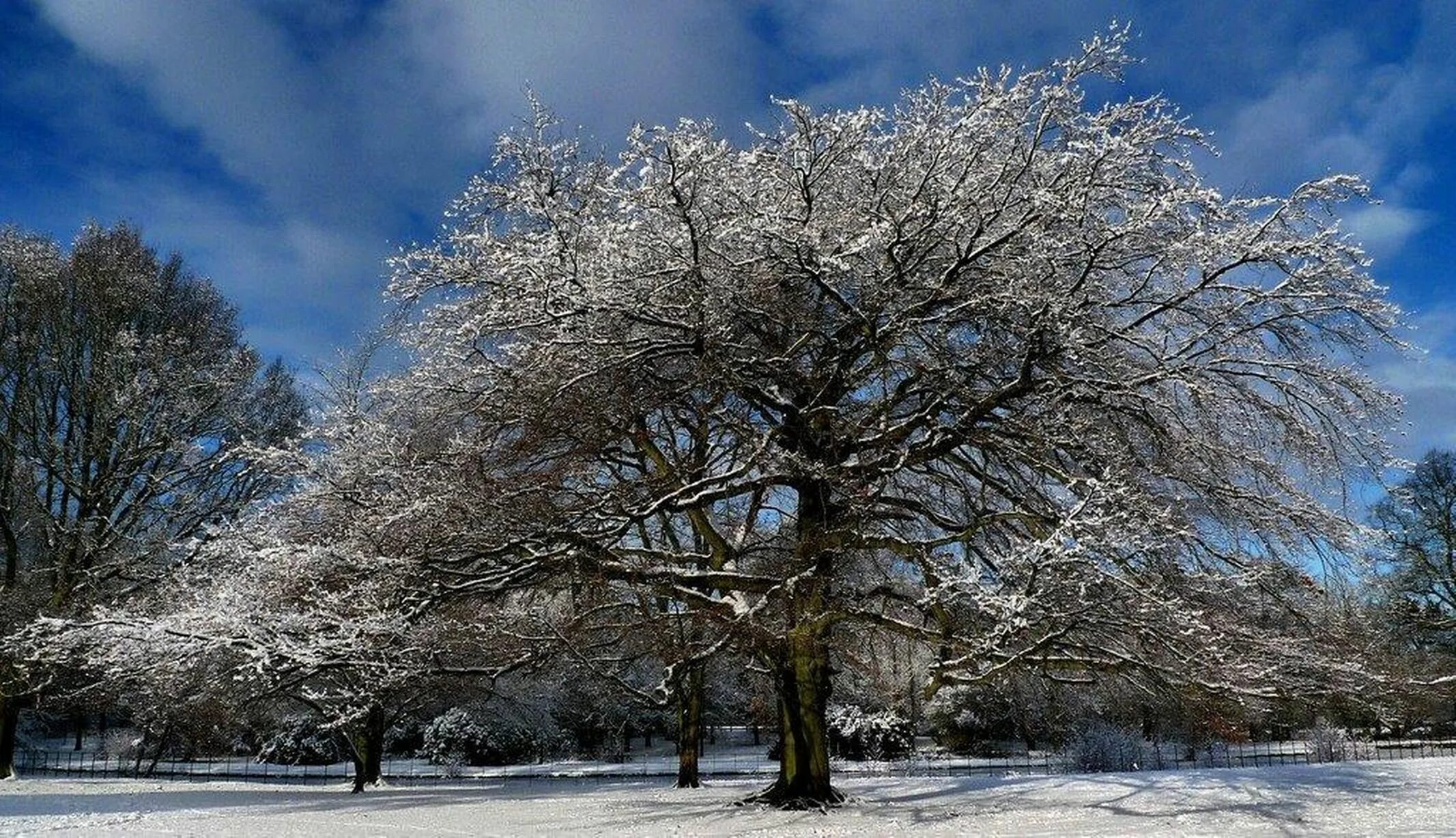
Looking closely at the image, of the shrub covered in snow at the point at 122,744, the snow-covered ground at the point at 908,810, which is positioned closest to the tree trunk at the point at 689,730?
the snow-covered ground at the point at 908,810

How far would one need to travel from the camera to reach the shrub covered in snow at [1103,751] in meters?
21.1

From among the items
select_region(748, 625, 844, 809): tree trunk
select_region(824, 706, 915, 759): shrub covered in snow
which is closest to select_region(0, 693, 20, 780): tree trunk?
select_region(748, 625, 844, 809): tree trunk

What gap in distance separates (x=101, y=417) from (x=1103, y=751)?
70.9 ft

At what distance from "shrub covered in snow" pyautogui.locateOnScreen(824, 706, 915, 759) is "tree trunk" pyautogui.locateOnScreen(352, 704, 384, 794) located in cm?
1155

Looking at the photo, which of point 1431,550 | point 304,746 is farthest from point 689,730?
point 1431,550

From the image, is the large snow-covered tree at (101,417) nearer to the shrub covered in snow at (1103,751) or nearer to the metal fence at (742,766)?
the metal fence at (742,766)

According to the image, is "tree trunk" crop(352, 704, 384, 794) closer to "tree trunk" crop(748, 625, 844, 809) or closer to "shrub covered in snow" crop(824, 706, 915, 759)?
"tree trunk" crop(748, 625, 844, 809)

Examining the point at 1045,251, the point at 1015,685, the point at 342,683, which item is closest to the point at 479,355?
the point at 342,683

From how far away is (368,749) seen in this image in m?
20.5

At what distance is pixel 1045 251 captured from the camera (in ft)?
32.9

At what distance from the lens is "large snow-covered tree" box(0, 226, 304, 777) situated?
20.0 metres

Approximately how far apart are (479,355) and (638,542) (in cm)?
444

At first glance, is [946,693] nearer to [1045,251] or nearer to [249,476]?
[249,476]

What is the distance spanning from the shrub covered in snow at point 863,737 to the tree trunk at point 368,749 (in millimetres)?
11553
